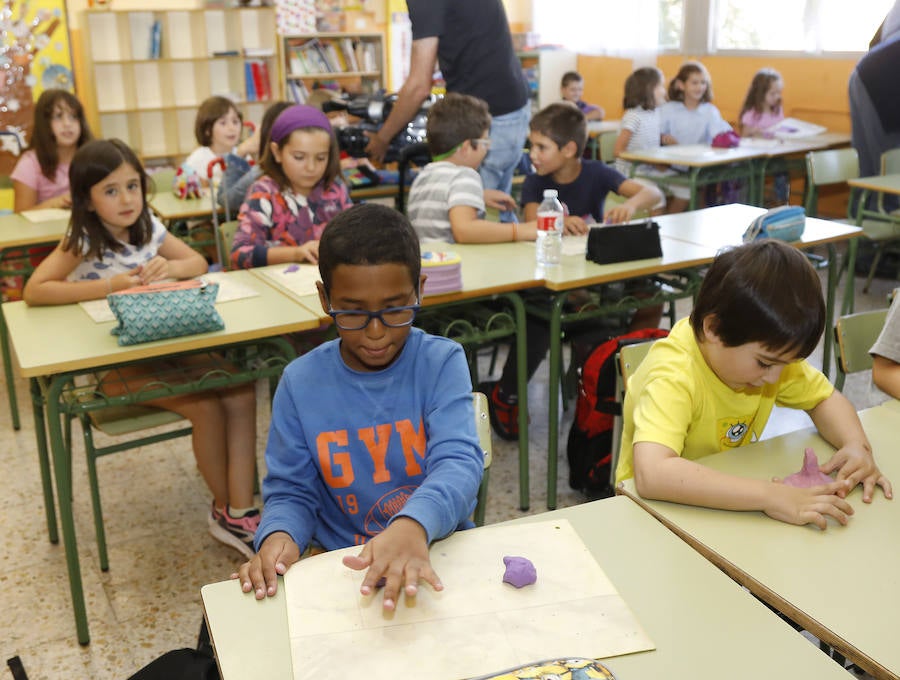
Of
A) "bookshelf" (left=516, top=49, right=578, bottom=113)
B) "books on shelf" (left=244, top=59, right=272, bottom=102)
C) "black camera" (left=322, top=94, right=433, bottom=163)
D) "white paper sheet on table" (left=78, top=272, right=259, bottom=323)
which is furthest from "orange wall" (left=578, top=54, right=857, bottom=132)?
"white paper sheet on table" (left=78, top=272, right=259, bottom=323)

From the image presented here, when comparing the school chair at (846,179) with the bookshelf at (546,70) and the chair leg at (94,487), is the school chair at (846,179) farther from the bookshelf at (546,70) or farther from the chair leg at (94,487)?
the bookshelf at (546,70)

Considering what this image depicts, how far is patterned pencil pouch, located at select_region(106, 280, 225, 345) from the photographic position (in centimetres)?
203

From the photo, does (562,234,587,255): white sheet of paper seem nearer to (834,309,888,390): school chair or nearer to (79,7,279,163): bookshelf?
(834,309,888,390): school chair

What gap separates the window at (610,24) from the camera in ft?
24.5

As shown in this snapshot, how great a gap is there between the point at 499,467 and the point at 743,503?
1779 millimetres

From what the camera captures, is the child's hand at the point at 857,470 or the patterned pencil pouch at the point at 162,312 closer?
the child's hand at the point at 857,470

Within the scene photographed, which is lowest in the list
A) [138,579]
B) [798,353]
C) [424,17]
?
[138,579]

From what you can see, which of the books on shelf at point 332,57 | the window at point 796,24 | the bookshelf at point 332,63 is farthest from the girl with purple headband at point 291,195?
the books on shelf at point 332,57

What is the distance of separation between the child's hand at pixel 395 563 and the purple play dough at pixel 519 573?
86mm

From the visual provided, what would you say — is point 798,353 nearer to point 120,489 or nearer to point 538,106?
point 120,489

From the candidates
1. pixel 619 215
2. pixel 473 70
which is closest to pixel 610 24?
pixel 473 70

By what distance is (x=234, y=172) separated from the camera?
3.84 m

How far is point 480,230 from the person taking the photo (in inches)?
117

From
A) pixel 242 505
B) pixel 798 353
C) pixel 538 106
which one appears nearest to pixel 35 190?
pixel 242 505
